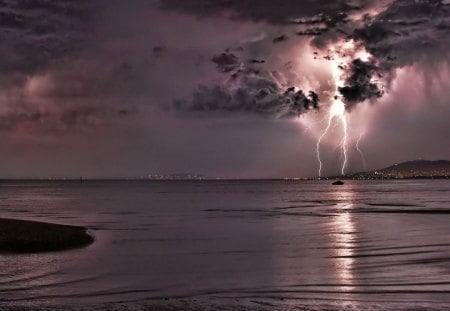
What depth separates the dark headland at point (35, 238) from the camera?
3522 centimetres

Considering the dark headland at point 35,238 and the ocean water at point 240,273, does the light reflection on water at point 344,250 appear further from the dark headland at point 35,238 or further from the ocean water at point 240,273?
the dark headland at point 35,238

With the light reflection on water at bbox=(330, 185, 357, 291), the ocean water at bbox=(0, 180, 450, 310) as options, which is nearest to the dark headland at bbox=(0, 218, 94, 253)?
the ocean water at bbox=(0, 180, 450, 310)

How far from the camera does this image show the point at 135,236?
162 feet

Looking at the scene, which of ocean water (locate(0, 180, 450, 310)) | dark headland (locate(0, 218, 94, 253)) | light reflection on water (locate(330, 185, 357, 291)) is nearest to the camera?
ocean water (locate(0, 180, 450, 310))

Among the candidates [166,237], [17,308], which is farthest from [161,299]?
[166,237]

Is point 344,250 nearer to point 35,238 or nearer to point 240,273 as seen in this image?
point 240,273

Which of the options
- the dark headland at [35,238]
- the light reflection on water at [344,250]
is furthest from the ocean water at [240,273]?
the dark headland at [35,238]

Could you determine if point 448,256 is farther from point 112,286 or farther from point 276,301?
point 112,286

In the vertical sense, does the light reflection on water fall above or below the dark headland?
below

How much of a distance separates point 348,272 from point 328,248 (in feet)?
37.5

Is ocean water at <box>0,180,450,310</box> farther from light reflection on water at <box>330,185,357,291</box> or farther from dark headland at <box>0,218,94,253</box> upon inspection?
dark headland at <box>0,218,94,253</box>

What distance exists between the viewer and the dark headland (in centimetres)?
3522

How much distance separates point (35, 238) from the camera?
37.4 metres

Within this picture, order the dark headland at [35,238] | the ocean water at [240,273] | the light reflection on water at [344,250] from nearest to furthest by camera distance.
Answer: the ocean water at [240,273] < the light reflection on water at [344,250] < the dark headland at [35,238]
